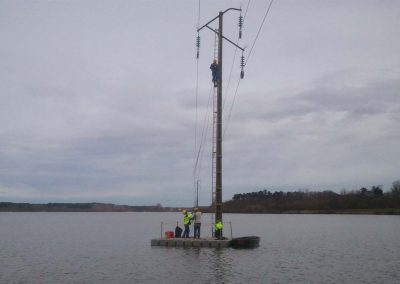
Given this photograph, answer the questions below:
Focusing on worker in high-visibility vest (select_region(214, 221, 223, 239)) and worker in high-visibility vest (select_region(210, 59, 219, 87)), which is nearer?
worker in high-visibility vest (select_region(214, 221, 223, 239))

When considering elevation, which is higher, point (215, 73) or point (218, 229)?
point (215, 73)

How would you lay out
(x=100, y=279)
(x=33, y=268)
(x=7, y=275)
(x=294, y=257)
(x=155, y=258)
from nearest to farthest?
(x=100, y=279), (x=7, y=275), (x=33, y=268), (x=155, y=258), (x=294, y=257)

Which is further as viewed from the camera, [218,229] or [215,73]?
[215,73]

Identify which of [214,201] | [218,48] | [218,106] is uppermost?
[218,48]

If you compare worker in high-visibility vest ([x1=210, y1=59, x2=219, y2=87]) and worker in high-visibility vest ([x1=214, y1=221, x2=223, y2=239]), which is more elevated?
worker in high-visibility vest ([x1=210, y1=59, x2=219, y2=87])

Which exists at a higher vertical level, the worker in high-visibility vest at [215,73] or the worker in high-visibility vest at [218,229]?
the worker in high-visibility vest at [215,73]

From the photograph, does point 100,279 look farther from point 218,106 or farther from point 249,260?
point 218,106

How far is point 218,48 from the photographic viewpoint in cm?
3747

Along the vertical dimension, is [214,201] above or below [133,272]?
above

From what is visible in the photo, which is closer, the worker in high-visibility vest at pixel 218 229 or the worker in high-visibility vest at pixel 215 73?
the worker in high-visibility vest at pixel 218 229

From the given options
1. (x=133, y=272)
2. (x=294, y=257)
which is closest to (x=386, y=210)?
(x=294, y=257)

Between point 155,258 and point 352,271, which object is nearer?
point 352,271

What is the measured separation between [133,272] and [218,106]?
13843 millimetres

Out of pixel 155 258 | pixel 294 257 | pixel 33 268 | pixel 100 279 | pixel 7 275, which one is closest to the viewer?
pixel 100 279
